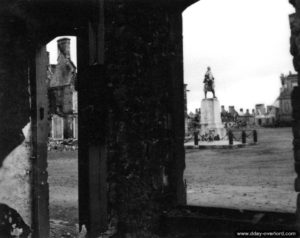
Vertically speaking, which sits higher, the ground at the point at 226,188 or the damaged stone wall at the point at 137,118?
the damaged stone wall at the point at 137,118

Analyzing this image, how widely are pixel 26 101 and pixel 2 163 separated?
105 cm

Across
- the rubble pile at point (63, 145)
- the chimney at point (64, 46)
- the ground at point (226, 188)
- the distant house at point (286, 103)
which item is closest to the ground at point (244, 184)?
the ground at point (226, 188)

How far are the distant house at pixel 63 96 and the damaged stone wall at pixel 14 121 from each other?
86.8 feet

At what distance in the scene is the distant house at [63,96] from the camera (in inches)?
1277

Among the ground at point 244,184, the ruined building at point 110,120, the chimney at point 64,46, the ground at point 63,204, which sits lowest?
the ground at point 63,204

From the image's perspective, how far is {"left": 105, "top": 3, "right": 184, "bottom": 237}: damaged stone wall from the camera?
4.77 metres

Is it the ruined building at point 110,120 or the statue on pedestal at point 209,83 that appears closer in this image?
the ruined building at point 110,120

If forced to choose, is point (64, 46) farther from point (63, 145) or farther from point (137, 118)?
point (137, 118)

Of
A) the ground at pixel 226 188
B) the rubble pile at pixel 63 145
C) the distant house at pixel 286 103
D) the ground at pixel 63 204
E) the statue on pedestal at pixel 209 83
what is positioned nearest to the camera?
the ground at pixel 63 204

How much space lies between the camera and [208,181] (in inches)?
388

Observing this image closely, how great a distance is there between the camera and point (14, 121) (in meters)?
6.05

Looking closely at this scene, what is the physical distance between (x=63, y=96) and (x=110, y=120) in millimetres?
30070

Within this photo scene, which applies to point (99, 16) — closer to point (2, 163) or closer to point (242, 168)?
point (2, 163)

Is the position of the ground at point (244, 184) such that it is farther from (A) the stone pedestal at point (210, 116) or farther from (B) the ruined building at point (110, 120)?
(A) the stone pedestal at point (210, 116)
